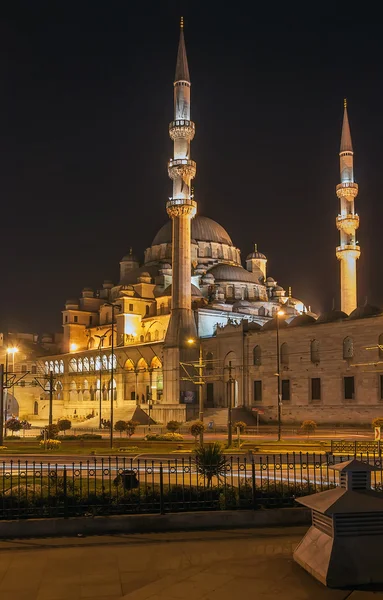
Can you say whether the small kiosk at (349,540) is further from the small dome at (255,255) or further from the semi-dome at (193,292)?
the small dome at (255,255)

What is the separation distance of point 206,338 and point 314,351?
1239cm

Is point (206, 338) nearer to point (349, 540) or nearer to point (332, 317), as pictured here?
point (332, 317)

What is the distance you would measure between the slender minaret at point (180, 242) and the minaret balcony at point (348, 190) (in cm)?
1332

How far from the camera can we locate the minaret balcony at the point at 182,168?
56688mm

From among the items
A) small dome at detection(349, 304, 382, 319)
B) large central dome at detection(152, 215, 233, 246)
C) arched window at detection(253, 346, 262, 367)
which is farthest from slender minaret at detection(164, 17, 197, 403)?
large central dome at detection(152, 215, 233, 246)

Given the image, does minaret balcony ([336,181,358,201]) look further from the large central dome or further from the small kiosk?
the small kiosk

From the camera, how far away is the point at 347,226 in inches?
2327

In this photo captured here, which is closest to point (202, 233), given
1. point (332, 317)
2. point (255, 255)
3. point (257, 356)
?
point (255, 255)

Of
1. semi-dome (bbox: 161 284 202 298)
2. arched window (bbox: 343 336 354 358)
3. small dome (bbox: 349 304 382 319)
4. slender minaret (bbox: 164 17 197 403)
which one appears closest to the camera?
small dome (bbox: 349 304 382 319)

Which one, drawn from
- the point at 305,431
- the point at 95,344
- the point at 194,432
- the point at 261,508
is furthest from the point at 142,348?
the point at 261,508

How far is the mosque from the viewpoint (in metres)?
47.2

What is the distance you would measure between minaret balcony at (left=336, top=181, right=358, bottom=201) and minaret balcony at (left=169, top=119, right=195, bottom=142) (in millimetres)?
13968

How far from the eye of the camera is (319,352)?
161 feet

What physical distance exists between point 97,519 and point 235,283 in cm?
6994
